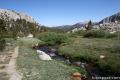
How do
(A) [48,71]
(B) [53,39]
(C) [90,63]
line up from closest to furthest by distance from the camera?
(A) [48,71]
(C) [90,63]
(B) [53,39]

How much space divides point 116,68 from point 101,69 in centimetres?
265

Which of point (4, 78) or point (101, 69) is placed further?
point (101, 69)

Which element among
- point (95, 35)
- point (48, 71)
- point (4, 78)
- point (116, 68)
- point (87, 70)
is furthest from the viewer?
point (95, 35)

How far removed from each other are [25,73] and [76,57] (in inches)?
594

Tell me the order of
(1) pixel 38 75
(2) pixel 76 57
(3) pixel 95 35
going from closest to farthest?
(1) pixel 38 75, (2) pixel 76 57, (3) pixel 95 35

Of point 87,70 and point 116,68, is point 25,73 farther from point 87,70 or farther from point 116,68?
point 116,68

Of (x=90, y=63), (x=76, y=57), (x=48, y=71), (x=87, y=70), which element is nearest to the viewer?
(x=48, y=71)

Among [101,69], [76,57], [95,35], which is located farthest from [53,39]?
[101,69]

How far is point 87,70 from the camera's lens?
27.6m

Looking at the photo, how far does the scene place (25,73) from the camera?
2269 centimetres

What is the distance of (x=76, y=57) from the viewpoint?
3638cm

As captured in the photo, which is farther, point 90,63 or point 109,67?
point 90,63

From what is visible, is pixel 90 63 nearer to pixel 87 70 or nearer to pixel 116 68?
pixel 87 70

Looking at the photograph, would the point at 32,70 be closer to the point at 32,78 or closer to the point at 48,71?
the point at 48,71
